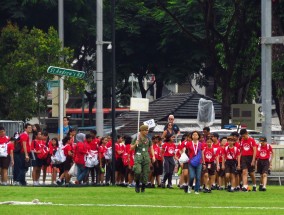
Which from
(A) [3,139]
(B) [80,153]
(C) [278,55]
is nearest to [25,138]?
(A) [3,139]

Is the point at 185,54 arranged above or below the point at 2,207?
above

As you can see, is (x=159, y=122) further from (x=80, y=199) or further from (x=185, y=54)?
(x=80, y=199)

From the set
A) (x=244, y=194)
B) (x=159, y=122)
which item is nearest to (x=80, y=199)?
(x=244, y=194)

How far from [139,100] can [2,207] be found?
52.7ft

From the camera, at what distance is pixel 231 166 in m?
35.5

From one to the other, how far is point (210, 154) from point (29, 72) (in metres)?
13.4

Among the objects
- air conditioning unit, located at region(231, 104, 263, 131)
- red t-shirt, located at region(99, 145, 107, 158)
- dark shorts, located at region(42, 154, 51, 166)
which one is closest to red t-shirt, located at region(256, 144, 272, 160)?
red t-shirt, located at region(99, 145, 107, 158)

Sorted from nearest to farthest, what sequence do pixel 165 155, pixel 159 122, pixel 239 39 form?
pixel 165 155 → pixel 239 39 → pixel 159 122

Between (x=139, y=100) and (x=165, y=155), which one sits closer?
(x=165, y=155)

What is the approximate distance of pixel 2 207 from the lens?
25094 mm

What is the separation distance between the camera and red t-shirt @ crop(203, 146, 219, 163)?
35469 mm

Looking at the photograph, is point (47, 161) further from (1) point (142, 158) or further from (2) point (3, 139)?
(1) point (142, 158)

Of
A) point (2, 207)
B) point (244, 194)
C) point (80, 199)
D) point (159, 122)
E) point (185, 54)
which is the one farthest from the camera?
point (185, 54)

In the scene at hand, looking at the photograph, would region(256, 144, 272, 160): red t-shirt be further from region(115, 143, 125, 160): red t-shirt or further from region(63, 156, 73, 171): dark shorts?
region(63, 156, 73, 171): dark shorts
